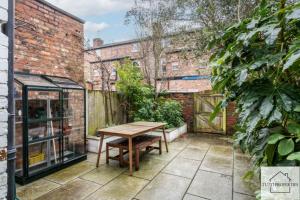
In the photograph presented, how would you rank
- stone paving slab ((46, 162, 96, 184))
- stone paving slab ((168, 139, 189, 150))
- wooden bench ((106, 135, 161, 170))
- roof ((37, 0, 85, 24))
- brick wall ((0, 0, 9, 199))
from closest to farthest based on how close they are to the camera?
brick wall ((0, 0, 9, 199)) < stone paving slab ((46, 162, 96, 184)) < wooden bench ((106, 135, 161, 170)) < roof ((37, 0, 85, 24)) < stone paving slab ((168, 139, 189, 150))

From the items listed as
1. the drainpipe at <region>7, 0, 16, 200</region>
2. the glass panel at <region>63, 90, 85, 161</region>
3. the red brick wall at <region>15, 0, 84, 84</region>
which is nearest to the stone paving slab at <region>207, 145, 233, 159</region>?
the glass panel at <region>63, 90, 85, 161</region>

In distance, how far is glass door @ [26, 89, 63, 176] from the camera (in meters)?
3.39

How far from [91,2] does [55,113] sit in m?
4.76

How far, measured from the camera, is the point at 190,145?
527cm

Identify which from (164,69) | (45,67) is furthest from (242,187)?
(164,69)

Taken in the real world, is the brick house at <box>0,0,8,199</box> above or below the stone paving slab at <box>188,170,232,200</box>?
above

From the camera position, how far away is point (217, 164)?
12.4 ft

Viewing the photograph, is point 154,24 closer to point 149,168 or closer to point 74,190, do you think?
point 149,168

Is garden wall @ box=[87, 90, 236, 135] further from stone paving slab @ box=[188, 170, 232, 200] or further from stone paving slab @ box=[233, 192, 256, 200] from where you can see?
stone paving slab @ box=[233, 192, 256, 200]

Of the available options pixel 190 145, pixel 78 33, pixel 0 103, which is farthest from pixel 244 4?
pixel 0 103

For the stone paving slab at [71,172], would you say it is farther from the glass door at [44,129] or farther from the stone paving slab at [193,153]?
the stone paving slab at [193,153]

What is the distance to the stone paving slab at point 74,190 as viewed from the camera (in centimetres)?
254

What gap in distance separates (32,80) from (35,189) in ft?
5.97

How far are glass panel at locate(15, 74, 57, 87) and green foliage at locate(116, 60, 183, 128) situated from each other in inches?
115
